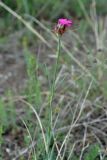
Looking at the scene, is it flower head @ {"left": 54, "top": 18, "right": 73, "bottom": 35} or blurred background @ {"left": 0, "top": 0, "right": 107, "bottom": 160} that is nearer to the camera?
flower head @ {"left": 54, "top": 18, "right": 73, "bottom": 35}

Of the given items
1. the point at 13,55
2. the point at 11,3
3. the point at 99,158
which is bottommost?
the point at 99,158

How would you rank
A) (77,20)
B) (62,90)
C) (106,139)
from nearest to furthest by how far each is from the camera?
(106,139), (62,90), (77,20)

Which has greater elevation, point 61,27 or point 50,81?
point 61,27

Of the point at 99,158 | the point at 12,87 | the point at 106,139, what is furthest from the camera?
the point at 12,87

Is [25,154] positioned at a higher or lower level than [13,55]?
lower

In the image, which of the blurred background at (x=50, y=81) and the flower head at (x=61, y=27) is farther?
the blurred background at (x=50, y=81)

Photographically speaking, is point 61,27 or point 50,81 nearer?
point 61,27

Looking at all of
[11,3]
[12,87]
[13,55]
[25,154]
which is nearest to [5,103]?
→ [12,87]

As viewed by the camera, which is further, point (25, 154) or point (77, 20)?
point (77, 20)

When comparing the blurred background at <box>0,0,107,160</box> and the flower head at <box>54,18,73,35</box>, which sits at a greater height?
the flower head at <box>54,18,73,35</box>

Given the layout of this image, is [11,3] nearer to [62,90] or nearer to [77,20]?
[77,20]

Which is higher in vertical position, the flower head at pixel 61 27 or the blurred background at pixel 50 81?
the flower head at pixel 61 27
